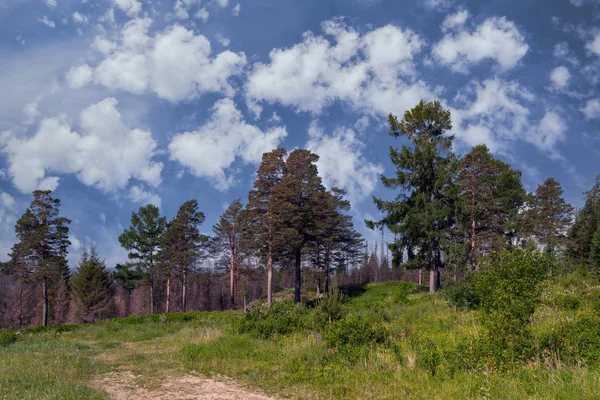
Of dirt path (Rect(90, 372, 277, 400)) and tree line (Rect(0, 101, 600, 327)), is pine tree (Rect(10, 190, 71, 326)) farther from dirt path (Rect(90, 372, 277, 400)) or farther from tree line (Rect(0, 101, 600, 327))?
dirt path (Rect(90, 372, 277, 400))

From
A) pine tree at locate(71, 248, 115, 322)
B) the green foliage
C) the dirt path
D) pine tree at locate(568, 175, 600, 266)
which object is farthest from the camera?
pine tree at locate(568, 175, 600, 266)

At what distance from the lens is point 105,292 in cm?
3794

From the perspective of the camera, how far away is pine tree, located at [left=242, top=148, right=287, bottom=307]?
31797 millimetres

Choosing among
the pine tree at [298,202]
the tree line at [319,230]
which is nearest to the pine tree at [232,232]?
the tree line at [319,230]

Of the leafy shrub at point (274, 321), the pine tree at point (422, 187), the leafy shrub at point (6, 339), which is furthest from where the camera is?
the pine tree at point (422, 187)

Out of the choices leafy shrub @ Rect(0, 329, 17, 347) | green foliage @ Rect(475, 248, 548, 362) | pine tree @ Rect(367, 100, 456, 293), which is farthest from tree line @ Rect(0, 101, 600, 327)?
leafy shrub @ Rect(0, 329, 17, 347)

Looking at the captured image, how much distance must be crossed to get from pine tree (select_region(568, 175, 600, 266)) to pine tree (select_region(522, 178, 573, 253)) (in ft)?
6.45

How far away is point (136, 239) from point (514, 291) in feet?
143

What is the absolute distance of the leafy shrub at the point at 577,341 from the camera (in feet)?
23.5

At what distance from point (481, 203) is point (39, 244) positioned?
40.9m

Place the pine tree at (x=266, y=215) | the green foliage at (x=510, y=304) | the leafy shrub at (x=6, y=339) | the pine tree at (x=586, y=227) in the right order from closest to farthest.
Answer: the green foliage at (x=510, y=304), the leafy shrub at (x=6, y=339), the pine tree at (x=266, y=215), the pine tree at (x=586, y=227)

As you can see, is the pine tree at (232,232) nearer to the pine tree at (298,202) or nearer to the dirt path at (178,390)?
the pine tree at (298,202)

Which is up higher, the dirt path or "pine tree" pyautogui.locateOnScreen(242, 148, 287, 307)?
"pine tree" pyautogui.locateOnScreen(242, 148, 287, 307)

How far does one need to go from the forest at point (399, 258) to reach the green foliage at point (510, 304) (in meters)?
0.03
